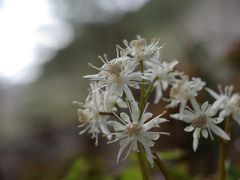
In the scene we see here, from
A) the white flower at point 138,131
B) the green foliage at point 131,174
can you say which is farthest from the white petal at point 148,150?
the green foliage at point 131,174

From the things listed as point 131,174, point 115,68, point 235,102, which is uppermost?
point 115,68

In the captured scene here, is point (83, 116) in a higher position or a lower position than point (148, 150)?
higher

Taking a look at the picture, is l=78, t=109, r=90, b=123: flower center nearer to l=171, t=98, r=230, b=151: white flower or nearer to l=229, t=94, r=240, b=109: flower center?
l=171, t=98, r=230, b=151: white flower

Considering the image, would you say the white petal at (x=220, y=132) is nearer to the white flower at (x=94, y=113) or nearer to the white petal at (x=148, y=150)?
the white petal at (x=148, y=150)

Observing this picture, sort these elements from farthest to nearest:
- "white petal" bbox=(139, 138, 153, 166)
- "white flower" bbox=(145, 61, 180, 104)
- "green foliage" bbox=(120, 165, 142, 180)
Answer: "green foliage" bbox=(120, 165, 142, 180), "white flower" bbox=(145, 61, 180, 104), "white petal" bbox=(139, 138, 153, 166)

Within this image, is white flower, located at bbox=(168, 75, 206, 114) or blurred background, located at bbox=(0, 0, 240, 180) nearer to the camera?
white flower, located at bbox=(168, 75, 206, 114)

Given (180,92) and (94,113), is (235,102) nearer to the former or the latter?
(180,92)

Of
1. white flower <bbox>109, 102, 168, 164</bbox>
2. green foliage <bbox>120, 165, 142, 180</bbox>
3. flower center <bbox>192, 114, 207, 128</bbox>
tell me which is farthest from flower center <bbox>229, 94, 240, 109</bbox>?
green foliage <bbox>120, 165, 142, 180</bbox>

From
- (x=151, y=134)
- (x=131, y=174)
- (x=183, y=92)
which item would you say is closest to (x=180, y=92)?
(x=183, y=92)
